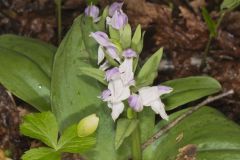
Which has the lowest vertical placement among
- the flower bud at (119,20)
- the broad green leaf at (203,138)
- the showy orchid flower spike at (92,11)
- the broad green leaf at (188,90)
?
the broad green leaf at (203,138)

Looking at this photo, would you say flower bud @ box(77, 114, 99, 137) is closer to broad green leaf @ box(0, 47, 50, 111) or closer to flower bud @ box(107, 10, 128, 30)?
flower bud @ box(107, 10, 128, 30)

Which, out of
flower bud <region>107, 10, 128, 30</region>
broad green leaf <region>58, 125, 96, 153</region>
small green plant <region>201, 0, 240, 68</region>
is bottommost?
broad green leaf <region>58, 125, 96, 153</region>

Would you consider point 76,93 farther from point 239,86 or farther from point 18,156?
point 239,86

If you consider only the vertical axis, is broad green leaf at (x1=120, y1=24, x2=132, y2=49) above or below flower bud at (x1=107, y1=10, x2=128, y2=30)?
below

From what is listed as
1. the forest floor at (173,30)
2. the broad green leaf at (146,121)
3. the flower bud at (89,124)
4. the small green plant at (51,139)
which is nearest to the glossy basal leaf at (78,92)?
the broad green leaf at (146,121)

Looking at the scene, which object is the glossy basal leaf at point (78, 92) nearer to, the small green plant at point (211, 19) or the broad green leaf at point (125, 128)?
the broad green leaf at point (125, 128)

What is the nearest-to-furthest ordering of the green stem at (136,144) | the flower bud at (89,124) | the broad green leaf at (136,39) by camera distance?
1. the flower bud at (89,124)
2. the broad green leaf at (136,39)
3. the green stem at (136,144)

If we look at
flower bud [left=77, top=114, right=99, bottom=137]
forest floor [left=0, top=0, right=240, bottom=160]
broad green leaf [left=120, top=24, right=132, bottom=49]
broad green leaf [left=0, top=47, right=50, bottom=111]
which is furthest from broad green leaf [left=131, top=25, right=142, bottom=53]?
forest floor [left=0, top=0, right=240, bottom=160]

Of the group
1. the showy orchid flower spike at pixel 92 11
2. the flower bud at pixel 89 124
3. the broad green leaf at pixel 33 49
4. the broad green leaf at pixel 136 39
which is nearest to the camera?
the flower bud at pixel 89 124
